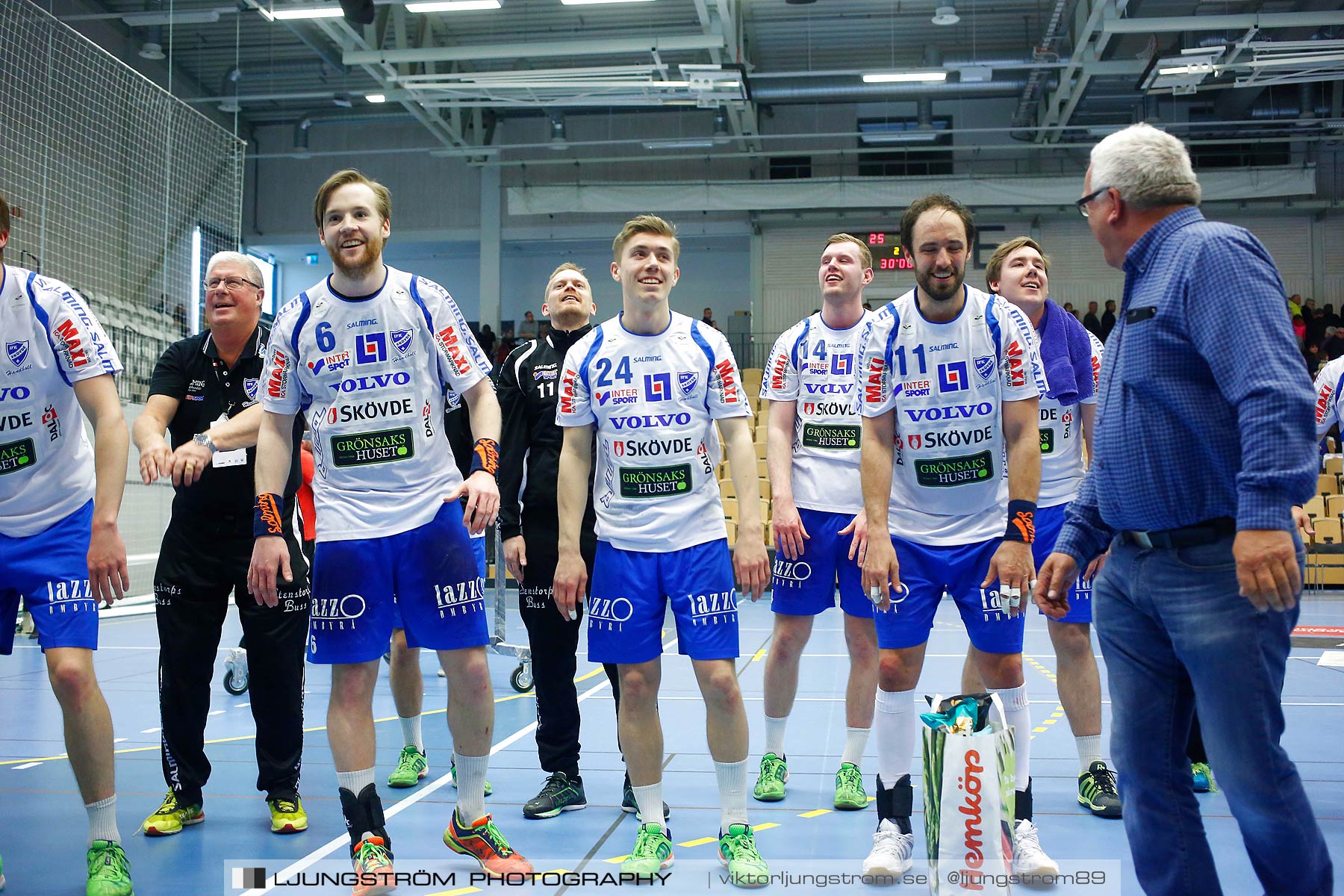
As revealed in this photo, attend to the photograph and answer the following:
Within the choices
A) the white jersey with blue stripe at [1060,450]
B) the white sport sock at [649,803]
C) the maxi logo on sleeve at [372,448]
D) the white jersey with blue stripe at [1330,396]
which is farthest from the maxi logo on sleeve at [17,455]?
the white jersey with blue stripe at [1330,396]

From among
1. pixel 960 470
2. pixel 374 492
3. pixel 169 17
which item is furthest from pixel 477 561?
pixel 169 17

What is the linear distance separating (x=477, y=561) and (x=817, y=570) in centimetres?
142

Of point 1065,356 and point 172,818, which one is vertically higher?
point 1065,356

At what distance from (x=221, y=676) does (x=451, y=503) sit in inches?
203

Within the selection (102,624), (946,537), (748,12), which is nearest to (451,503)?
(946,537)

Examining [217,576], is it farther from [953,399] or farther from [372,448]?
[953,399]

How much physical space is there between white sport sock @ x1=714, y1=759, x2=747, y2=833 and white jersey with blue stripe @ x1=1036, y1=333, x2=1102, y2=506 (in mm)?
1835

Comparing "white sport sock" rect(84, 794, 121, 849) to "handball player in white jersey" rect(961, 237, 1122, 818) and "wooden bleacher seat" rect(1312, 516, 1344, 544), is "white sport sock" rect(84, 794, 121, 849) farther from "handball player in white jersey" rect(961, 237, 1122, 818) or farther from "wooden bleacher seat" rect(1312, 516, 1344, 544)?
"wooden bleacher seat" rect(1312, 516, 1344, 544)

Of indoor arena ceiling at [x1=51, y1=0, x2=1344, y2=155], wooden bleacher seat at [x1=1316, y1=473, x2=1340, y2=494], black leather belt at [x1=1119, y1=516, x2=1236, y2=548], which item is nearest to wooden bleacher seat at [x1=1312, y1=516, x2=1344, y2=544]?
wooden bleacher seat at [x1=1316, y1=473, x2=1340, y2=494]

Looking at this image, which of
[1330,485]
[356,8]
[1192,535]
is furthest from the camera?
[1330,485]

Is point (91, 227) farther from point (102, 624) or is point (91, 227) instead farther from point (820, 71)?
point (820, 71)

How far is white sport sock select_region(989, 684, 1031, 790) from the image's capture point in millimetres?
3469

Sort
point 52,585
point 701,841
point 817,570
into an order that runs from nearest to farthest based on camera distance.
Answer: point 52,585 < point 701,841 < point 817,570

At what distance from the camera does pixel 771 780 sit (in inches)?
167
